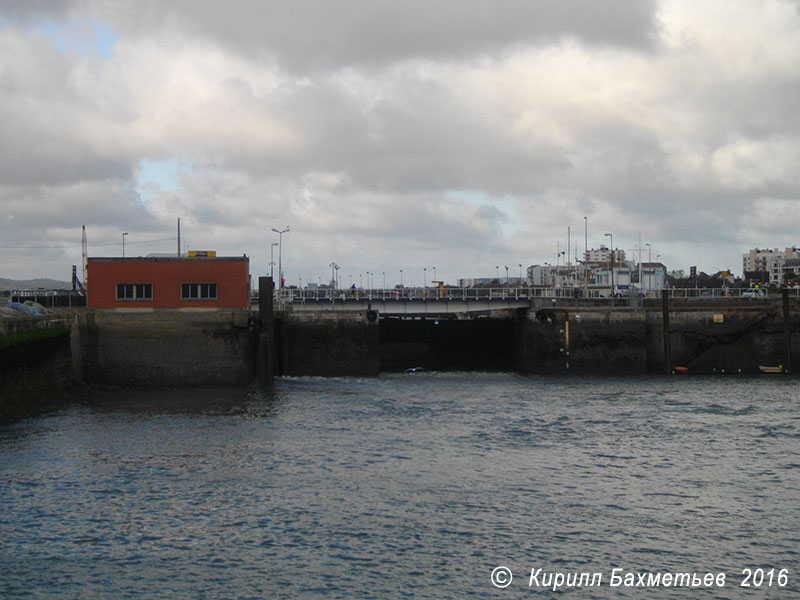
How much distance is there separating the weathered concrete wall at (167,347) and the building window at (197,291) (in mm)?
2583

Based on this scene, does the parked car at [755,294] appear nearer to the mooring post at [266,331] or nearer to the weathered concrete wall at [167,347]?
the mooring post at [266,331]

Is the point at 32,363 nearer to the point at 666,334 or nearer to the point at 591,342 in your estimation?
the point at 591,342

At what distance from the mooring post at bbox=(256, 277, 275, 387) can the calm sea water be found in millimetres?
10884

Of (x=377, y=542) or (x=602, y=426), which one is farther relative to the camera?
(x=602, y=426)

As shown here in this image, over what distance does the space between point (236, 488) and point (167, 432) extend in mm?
12220

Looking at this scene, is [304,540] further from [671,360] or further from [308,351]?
[671,360]

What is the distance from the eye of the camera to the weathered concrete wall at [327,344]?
68.8 metres

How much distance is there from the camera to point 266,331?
207 feet

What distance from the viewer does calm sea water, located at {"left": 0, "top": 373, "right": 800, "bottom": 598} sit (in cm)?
2369

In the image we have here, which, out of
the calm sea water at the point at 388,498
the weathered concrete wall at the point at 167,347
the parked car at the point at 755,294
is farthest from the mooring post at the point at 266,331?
the parked car at the point at 755,294

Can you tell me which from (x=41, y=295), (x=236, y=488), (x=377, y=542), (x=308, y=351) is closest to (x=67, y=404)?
(x=308, y=351)

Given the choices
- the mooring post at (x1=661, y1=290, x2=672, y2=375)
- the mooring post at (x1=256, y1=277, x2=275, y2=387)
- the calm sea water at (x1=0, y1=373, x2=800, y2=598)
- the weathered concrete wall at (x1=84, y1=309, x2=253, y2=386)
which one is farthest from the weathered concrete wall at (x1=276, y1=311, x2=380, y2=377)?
the mooring post at (x1=661, y1=290, x2=672, y2=375)

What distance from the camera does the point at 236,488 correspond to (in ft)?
105

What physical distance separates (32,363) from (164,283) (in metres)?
14.7
